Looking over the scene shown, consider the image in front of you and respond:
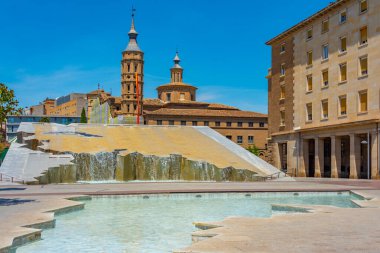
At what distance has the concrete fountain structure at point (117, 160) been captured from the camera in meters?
36.3

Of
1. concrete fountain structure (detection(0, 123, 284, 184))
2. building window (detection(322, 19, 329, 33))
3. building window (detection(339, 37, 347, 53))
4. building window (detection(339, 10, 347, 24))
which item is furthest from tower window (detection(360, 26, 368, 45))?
concrete fountain structure (detection(0, 123, 284, 184))

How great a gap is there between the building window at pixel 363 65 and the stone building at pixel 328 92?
3.3 inches

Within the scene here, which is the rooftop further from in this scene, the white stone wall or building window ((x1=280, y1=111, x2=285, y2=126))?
the white stone wall

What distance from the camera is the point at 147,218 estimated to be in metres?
17.2

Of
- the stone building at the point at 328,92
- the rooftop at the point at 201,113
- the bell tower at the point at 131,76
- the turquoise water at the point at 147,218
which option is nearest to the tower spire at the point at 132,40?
the bell tower at the point at 131,76

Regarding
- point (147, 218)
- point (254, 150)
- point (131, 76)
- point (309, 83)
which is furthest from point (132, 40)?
point (147, 218)

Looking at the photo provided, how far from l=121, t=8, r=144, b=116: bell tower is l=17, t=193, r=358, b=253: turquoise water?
3682 inches

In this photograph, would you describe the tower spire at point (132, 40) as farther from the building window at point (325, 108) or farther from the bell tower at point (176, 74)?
the building window at point (325, 108)

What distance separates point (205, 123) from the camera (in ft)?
317

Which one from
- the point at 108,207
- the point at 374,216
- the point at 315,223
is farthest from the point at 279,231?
Result: the point at 108,207

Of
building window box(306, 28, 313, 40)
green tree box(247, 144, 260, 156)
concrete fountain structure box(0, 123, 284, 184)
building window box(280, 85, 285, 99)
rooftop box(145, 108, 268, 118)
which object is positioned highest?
building window box(306, 28, 313, 40)

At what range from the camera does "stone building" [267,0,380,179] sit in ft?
137

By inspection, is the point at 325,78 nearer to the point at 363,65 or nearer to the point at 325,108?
the point at 325,108

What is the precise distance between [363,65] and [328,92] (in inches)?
205
